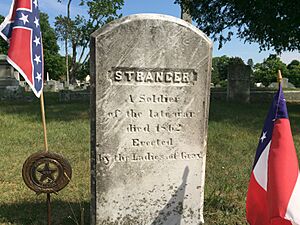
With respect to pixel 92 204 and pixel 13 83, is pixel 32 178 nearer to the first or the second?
pixel 92 204

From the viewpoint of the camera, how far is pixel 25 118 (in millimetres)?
9492

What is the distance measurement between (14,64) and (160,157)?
5.08 feet

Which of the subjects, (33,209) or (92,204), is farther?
(33,209)

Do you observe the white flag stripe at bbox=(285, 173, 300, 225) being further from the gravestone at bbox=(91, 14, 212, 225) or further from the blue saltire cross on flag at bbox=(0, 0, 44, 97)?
the blue saltire cross on flag at bbox=(0, 0, 44, 97)

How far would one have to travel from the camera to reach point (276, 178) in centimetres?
261

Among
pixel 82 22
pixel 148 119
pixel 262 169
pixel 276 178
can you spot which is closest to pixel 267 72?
pixel 82 22

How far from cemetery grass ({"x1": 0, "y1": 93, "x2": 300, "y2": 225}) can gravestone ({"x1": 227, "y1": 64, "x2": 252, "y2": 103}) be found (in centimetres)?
556

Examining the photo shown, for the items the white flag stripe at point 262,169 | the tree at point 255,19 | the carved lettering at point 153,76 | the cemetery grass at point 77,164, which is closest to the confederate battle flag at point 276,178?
the white flag stripe at point 262,169

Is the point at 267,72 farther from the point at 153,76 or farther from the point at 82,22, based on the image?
the point at 153,76

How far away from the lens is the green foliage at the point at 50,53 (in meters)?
55.8

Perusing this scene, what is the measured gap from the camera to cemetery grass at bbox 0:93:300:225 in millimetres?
3836

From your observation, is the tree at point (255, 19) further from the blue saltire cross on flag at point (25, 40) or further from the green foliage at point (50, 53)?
the green foliage at point (50, 53)

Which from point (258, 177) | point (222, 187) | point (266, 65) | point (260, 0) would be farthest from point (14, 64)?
point (266, 65)

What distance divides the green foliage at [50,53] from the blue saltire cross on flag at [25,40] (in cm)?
5411
